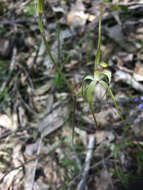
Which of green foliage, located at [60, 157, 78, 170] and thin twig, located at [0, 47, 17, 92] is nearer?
green foliage, located at [60, 157, 78, 170]

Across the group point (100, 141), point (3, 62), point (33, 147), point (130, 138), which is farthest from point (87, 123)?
point (3, 62)

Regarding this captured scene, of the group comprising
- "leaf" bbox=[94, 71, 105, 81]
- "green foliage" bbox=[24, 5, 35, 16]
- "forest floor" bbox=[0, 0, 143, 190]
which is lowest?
"forest floor" bbox=[0, 0, 143, 190]

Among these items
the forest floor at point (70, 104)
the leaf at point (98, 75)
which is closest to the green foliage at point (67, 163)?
the forest floor at point (70, 104)

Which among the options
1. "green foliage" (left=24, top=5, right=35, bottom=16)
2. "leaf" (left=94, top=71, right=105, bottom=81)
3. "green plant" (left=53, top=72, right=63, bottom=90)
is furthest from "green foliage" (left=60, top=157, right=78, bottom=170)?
"green foliage" (left=24, top=5, right=35, bottom=16)

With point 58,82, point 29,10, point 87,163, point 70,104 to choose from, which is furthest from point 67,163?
point 29,10

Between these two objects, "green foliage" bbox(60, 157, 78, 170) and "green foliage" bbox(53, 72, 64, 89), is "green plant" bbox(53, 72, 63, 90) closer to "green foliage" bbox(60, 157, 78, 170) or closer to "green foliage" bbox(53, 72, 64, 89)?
"green foliage" bbox(53, 72, 64, 89)

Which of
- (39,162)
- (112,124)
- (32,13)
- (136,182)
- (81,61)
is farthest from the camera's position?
(32,13)

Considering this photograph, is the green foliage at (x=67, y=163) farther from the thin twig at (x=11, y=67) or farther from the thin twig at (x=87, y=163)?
the thin twig at (x=11, y=67)

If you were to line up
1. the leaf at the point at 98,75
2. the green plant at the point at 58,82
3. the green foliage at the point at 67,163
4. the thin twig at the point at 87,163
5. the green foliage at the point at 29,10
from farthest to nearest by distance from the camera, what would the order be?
the green foliage at the point at 29,10 → the green plant at the point at 58,82 → the green foliage at the point at 67,163 → the thin twig at the point at 87,163 → the leaf at the point at 98,75

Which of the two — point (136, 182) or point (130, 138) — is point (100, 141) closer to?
point (130, 138)
